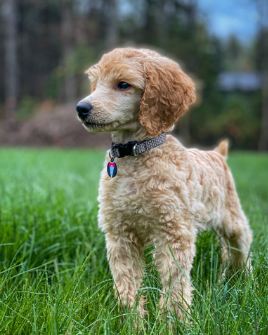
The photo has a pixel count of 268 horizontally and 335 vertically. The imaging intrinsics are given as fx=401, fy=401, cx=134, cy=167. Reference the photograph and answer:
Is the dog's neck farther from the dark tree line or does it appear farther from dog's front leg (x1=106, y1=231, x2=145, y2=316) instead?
the dark tree line

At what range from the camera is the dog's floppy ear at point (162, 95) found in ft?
7.79

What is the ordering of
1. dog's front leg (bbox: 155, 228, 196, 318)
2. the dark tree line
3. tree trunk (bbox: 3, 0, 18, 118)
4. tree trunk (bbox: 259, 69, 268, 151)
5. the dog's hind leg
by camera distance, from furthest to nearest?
tree trunk (bbox: 259, 69, 268, 151)
tree trunk (bbox: 3, 0, 18, 118)
the dark tree line
the dog's hind leg
dog's front leg (bbox: 155, 228, 196, 318)

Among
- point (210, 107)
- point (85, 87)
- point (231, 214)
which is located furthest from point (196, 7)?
point (231, 214)

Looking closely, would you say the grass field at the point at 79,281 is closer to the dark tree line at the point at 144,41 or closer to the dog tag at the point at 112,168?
the dog tag at the point at 112,168

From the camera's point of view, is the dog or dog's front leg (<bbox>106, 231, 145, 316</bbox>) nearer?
the dog

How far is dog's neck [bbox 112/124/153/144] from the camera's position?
8.07ft

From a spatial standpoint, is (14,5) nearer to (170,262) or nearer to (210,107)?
(210,107)

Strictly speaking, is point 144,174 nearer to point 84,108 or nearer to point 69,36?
point 84,108

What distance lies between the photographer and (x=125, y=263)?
8.05 feet

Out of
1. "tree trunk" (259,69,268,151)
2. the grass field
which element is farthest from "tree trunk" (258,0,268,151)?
the grass field

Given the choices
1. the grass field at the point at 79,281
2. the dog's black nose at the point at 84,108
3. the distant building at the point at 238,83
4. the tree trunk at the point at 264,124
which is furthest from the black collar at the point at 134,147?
the tree trunk at the point at 264,124

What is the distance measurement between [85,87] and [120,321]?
2023cm

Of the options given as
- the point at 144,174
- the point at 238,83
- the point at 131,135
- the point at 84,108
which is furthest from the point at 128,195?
the point at 238,83

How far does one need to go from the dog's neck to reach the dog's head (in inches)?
2.0
